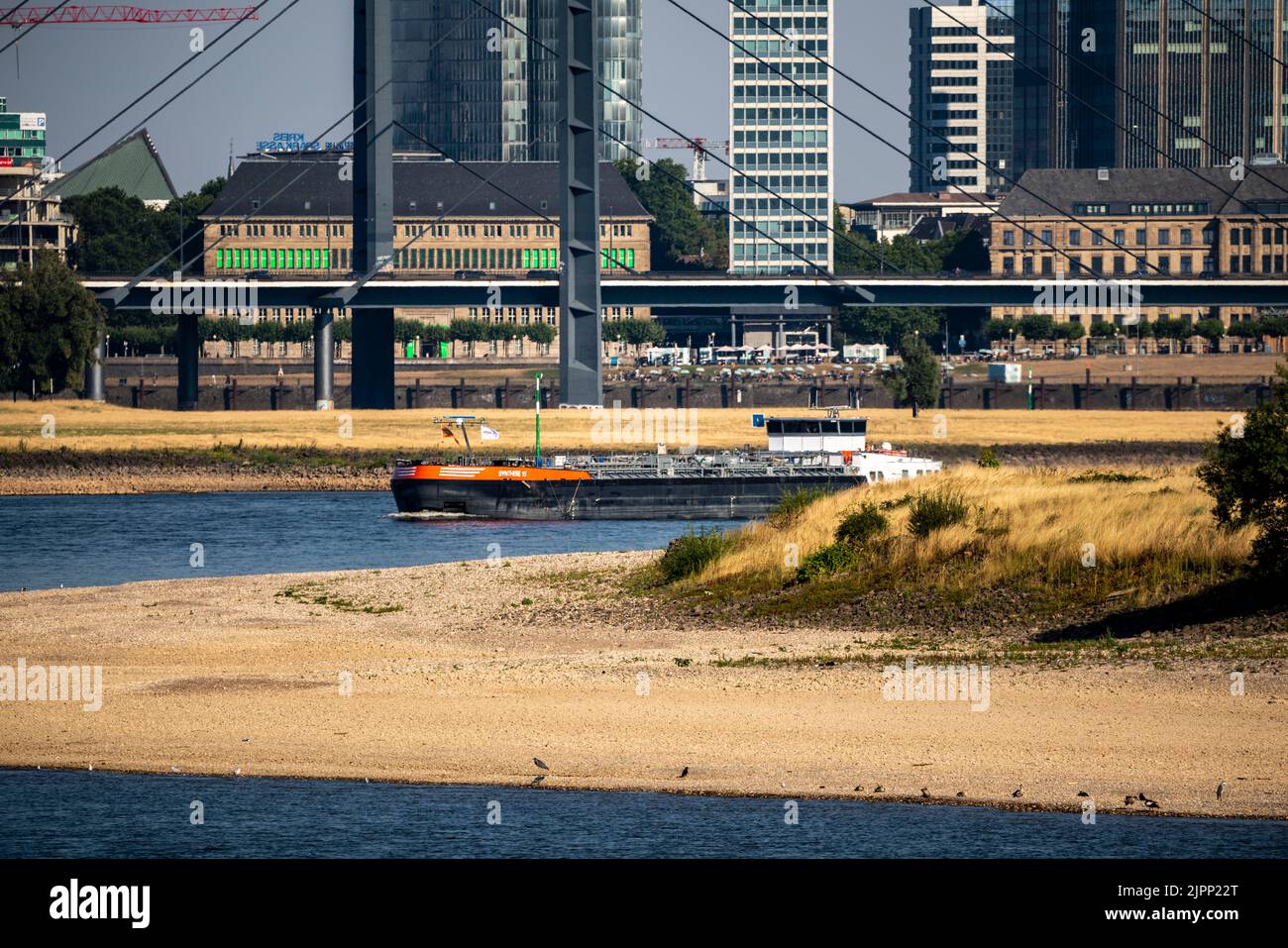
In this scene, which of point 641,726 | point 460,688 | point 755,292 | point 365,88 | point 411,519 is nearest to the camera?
point 641,726

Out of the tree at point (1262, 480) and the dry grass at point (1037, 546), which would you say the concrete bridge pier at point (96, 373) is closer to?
the dry grass at point (1037, 546)

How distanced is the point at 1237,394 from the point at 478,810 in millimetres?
127686

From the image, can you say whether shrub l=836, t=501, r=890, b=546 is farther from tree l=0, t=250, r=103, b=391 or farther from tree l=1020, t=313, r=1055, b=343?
tree l=1020, t=313, r=1055, b=343

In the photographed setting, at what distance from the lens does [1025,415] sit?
13662cm

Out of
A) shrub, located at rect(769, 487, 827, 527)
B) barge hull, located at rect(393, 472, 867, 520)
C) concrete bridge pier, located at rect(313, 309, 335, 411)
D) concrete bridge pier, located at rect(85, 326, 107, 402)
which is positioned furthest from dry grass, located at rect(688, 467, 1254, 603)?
concrete bridge pier, located at rect(313, 309, 335, 411)

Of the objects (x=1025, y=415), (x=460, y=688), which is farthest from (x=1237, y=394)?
(x=460, y=688)

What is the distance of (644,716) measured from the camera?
35844mm

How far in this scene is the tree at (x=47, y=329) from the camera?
436ft

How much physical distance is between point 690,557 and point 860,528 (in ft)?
14.7

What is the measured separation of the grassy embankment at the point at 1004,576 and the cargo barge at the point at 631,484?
3291 cm

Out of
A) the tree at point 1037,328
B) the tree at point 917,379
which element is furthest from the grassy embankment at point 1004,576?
the tree at point 1037,328

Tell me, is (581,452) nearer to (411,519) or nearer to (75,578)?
(411,519)

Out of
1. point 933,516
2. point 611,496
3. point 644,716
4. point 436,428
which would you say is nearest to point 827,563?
point 933,516

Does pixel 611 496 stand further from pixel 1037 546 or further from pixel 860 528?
pixel 1037 546
